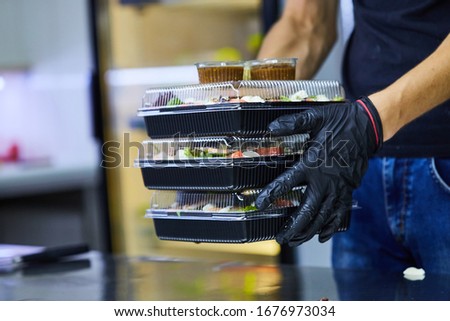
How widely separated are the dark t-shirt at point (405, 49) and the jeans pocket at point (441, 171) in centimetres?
2

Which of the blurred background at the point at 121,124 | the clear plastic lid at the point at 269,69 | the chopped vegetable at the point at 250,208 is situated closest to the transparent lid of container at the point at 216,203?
the chopped vegetable at the point at 250,208

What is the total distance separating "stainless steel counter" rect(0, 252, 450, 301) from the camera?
1.49 meters

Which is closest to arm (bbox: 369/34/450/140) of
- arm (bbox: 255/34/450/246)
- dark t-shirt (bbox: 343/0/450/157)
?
arm (bbox: 255/34/450/246)

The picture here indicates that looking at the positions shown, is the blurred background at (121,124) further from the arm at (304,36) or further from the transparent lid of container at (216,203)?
the transparent lid of container at (216,203)

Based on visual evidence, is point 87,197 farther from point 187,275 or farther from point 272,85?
point 272,85

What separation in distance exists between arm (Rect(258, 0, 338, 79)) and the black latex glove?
2.00 ft

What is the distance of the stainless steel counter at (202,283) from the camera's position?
58.7 inches

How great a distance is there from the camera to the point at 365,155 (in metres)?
1.34

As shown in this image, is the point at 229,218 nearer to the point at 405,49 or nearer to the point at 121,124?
the point at 405,49

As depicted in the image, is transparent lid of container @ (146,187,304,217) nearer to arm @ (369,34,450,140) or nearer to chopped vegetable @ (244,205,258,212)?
chopped vegetable @ (244,205,258,212)

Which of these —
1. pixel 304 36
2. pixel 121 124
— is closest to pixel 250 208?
pixel 304 36

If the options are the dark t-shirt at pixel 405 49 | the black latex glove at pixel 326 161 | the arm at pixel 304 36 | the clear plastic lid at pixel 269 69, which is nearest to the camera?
the black latex glove at pixel 326 161

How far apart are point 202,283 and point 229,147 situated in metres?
0.42

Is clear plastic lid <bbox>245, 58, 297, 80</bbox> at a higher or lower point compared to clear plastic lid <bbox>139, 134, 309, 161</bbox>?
higher
